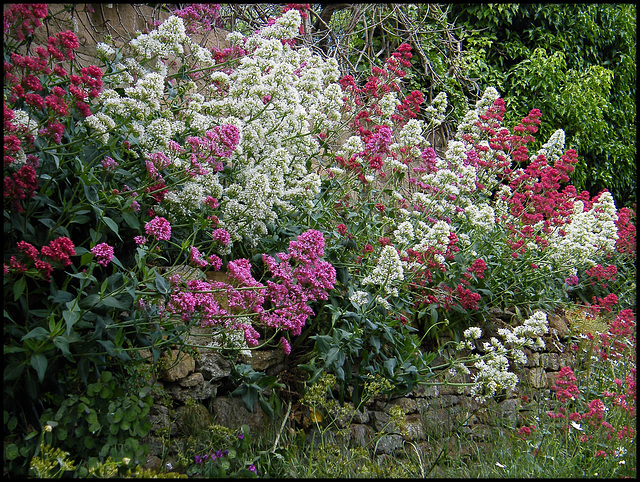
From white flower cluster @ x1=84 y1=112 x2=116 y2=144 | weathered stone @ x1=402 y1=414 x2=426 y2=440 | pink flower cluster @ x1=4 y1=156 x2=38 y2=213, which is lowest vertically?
weathered stone @ x1=402 y1=414 x2=426 y2=440

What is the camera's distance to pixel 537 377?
4.61 meters

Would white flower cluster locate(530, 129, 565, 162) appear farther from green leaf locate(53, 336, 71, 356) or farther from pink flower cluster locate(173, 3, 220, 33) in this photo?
green leaf locate(53, 336, 71, 356)

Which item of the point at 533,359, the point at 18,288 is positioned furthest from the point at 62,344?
the point at 533,359

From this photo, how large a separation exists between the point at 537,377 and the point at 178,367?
3.43m

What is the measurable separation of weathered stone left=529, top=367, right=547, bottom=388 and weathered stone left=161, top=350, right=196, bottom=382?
322cm

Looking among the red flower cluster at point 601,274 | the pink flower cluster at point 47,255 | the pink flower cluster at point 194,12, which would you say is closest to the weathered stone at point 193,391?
the pink flower cluster at point 47,255

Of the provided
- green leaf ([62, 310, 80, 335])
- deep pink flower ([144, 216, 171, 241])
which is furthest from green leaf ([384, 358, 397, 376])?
green leaf ([62, 310, 80, 335])

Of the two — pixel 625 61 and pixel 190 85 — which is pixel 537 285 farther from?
pixel 625 61

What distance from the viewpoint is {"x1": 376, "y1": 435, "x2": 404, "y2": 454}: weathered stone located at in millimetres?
3281

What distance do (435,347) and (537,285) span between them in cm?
157

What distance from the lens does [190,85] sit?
318 cm

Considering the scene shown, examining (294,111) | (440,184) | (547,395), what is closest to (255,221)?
(294,111)

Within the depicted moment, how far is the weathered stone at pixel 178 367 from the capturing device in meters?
2.84

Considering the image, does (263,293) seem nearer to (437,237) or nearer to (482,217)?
(437,237)
